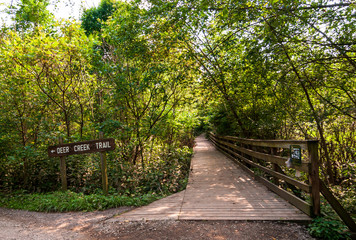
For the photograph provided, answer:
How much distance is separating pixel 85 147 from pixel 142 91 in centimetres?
242

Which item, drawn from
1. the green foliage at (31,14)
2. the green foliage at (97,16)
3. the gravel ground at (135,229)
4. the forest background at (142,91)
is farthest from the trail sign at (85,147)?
the green foliage at (97,16)

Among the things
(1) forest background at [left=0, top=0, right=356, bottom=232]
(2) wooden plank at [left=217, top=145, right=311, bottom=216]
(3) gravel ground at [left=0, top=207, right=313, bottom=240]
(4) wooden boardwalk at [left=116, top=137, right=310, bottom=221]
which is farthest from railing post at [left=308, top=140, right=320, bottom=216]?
(1) forest background at [left=0, top=0, right=356, bottom=232]

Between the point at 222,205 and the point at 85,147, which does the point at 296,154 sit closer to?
the point at 222,205

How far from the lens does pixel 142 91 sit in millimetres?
7035

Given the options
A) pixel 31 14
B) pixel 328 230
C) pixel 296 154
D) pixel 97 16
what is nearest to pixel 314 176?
pixel 296 154

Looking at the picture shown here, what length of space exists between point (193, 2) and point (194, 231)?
4.93 meters

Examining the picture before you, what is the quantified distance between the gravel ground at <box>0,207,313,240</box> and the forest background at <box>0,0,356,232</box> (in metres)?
1.92

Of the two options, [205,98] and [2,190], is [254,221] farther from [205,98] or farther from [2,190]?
[2,190]

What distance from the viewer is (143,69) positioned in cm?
766

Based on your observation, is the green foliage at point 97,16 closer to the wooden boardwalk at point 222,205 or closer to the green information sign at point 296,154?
the wooden boardwalk at point 222,205

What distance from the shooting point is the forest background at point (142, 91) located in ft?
18.1

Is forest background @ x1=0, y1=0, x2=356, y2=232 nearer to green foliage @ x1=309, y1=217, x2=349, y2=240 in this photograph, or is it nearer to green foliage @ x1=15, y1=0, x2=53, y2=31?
green foliage @ x1=15, y1=0, x2=53, y2=31

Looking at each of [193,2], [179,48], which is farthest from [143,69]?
[193,2]

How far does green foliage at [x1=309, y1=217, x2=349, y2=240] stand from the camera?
3012 millimetres
